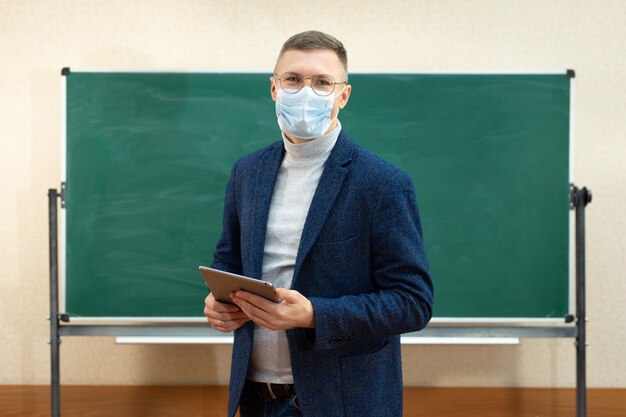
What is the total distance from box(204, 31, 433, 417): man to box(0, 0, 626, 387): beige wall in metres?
1.57

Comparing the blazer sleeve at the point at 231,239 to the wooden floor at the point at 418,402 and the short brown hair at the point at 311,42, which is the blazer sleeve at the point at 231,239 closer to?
the short brown hair at the point at 311,42

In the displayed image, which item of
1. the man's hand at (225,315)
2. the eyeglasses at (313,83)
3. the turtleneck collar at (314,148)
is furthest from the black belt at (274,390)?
the eyeglasses at (313,83)

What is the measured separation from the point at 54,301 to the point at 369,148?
4.45ft

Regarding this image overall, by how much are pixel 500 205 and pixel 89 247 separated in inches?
64.8

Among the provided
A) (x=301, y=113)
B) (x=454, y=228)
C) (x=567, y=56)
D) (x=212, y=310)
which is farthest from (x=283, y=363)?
(x=567, y=56)

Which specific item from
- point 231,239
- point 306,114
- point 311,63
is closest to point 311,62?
Answer: point 311,63

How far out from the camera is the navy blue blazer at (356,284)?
1.16 meters

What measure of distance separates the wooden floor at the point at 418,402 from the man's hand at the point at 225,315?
1708 mm

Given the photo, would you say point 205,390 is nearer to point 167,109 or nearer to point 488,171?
point 167,109

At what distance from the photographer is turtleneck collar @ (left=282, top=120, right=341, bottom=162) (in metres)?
1.31

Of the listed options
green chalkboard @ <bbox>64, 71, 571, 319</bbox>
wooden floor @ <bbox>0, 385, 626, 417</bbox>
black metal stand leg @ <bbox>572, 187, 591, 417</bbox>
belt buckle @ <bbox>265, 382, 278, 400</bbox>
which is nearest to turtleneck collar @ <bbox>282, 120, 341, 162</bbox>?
belt buckle @ <bbox>265, 382, 278, 400</bbox>

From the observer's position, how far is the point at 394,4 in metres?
2.82

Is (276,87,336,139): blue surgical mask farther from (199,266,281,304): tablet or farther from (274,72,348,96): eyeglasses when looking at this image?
(199,266,281,304): tablet

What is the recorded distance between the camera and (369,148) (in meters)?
2.62
